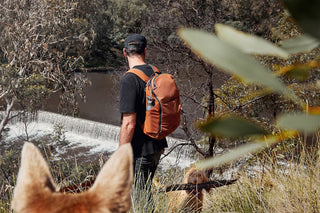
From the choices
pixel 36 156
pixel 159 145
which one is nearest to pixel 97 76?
pixel 159 145

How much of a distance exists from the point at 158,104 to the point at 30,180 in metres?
1.49

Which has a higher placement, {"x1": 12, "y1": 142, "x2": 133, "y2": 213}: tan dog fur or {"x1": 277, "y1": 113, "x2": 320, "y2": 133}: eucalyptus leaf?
{"x1": 277, "y1": 113, "x2": 320, "y2": 133}: eucalyptus leaf

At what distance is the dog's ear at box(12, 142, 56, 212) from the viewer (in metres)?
0.54

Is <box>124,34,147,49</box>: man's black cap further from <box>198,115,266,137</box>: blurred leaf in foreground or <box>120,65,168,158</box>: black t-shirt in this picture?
<box>198,115,266,137</box>: blurred leaf in foreground

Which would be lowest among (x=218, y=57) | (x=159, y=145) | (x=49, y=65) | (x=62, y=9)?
(x=218, y=57)

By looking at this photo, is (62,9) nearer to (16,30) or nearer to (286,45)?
(16,30)

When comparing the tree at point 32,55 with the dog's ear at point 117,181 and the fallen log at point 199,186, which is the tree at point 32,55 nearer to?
the fallen log at point 199,186

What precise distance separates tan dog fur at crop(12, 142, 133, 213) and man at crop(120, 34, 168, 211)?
A: 1.39 metres

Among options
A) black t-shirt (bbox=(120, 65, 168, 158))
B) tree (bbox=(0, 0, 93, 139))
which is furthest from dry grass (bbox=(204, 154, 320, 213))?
tree (bbox=(0, 0, 93, 139))

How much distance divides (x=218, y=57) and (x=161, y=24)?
249 inches

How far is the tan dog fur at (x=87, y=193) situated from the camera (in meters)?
0.52

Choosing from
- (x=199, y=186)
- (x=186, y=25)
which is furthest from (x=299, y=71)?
(x=186, y=25)

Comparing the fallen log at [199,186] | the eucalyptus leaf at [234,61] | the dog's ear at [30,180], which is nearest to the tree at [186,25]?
the fallen log at [199,186]

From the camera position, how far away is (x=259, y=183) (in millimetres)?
2256
